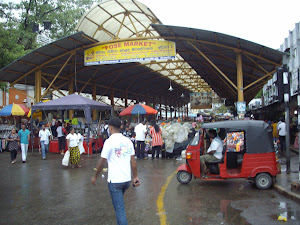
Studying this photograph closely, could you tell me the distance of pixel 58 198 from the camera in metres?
6.34

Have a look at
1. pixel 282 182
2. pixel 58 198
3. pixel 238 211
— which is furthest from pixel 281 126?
pixel 58 198

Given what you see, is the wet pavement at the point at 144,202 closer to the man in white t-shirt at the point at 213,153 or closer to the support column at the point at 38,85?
the man in white t-shirt at the point at 213,153

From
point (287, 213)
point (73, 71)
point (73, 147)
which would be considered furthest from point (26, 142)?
point (73, 71)

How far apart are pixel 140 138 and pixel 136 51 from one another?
6.07 metres

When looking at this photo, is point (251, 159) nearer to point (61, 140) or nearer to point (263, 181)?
point (263, 181)

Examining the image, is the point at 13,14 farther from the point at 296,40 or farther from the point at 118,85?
the point at 296,40

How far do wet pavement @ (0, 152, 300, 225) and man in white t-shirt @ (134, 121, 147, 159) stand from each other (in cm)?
422

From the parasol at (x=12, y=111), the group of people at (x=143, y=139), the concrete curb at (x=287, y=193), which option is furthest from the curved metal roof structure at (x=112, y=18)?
the concrete curb at (x=287, y=193)

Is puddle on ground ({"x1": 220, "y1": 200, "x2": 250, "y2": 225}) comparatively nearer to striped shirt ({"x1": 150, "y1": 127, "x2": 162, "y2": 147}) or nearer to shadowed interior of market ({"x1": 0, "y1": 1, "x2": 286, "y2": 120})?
striped shirt ({"x1": 150, "y1": 127, "x2": 162, "y2": 147})

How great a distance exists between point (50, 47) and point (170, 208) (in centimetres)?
A: 1440

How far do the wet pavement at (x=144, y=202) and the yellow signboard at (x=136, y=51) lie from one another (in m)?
9.32

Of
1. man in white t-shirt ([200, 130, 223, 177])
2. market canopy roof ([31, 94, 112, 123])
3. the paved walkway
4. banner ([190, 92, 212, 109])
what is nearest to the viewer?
the paved walkway

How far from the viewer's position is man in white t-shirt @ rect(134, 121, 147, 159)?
12.8 m

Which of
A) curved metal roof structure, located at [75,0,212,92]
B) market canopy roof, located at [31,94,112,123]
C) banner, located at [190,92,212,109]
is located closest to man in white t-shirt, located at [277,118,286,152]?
curved metal roof structure, located at [75,0,212,92]
